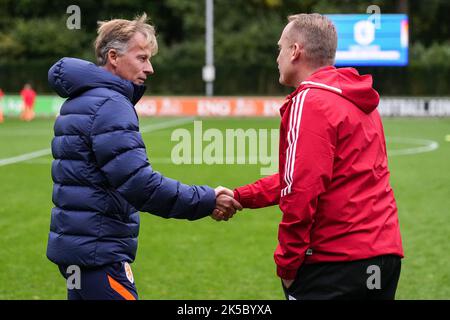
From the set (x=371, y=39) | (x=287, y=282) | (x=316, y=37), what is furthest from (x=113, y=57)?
(x=371, y=39)

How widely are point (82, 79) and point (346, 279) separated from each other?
5.38ft

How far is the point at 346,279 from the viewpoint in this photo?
351 cm

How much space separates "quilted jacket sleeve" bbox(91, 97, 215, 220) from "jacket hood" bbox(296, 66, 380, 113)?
84 cm

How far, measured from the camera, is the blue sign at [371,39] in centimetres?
3612

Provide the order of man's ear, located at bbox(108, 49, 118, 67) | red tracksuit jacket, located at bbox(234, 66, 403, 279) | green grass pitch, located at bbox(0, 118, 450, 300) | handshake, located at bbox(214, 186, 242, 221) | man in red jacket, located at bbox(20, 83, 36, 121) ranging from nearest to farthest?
1. red tracksuit jacket, located at bbox(234, 66, 403, 279)
2. man's ear, located at bbox(108, 49, 118, 67)
3. handshake, located at bbox(214, 186, 242, 221)
4. green grass pitch, located at bbox(0, 118, 450, 300)
5. man in red jacket, located at bbox(20, 83, 36, 121)

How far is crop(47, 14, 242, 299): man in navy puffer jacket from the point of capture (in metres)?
3.69

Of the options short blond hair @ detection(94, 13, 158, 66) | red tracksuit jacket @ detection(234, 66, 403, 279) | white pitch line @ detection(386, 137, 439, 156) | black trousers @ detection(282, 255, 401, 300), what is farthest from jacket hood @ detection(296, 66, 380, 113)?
white pitch line @ detection(386, 137, 439, 156)

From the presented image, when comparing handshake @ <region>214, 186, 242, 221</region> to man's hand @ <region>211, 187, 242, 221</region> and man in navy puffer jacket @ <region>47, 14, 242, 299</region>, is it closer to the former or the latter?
man's hand @ <region>211, 187, 242, 221</region>

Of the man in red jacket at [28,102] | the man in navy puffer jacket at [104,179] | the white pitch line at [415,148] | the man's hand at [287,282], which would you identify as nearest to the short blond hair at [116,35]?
the man in navy puffer jacket at [104,179]
